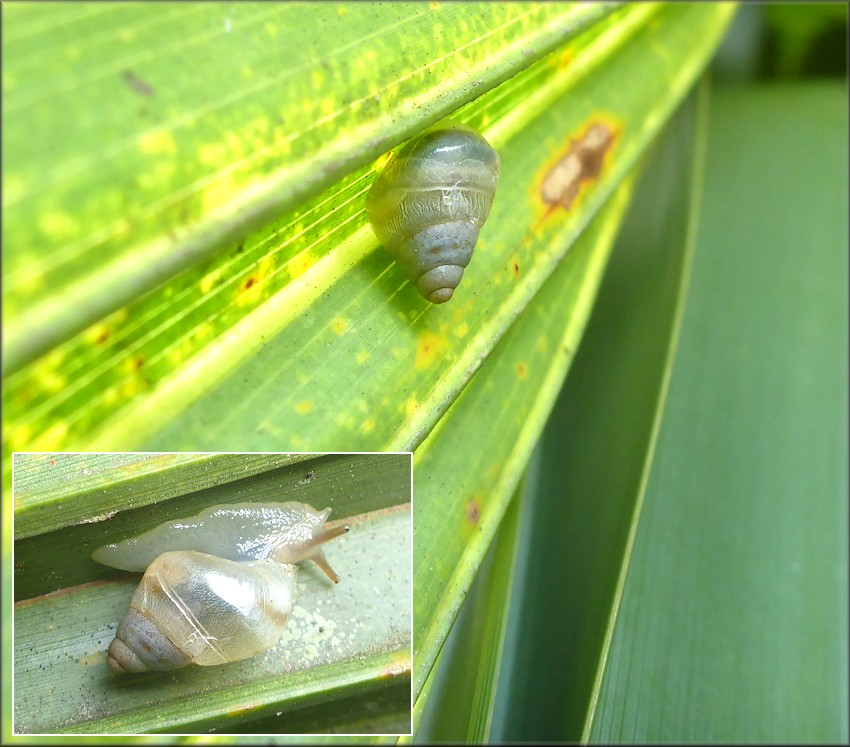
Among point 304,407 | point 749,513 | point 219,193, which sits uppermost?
point 219,193

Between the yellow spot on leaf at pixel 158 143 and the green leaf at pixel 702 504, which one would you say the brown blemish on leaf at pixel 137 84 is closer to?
the yellow spot on leaf at pixel 158 143

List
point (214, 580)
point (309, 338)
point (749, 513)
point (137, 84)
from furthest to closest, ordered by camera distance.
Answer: point (749, 513), point (214, 580), point (309, 338), point (137, 84)

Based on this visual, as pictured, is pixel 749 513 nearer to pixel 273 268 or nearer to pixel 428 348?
pixel 428 348

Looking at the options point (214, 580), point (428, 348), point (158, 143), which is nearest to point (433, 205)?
point (428, 348)

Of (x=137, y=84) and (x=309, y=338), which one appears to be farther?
(x=309, y=338)

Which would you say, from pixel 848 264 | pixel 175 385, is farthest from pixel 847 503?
pixel 175 385

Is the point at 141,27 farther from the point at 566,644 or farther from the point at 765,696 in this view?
the point at 765,696

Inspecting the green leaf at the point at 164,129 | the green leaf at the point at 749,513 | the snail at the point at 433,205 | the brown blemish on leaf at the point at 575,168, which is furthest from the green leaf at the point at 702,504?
the green leaf at the point at 164,129

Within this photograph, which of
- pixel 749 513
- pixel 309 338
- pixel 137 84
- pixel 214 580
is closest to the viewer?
pixel 137 84
